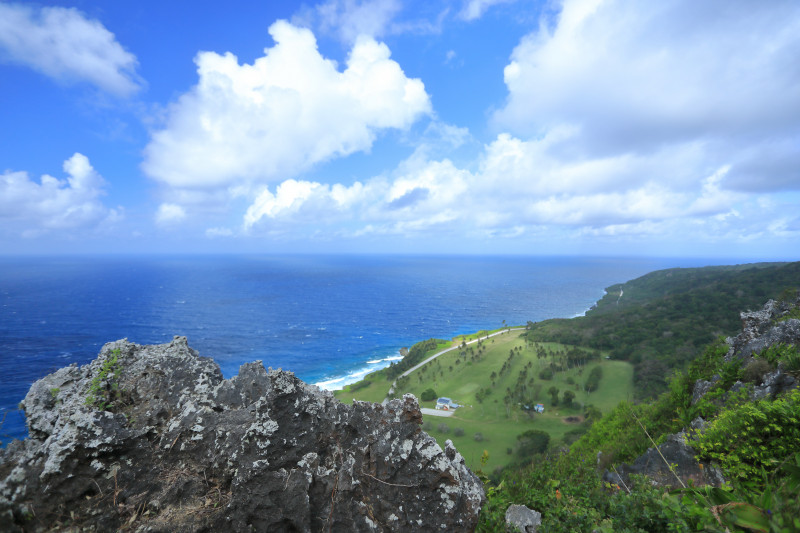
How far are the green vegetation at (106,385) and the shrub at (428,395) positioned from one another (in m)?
55.2

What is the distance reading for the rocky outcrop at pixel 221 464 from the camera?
4.32 metres

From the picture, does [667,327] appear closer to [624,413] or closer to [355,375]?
[624,413]

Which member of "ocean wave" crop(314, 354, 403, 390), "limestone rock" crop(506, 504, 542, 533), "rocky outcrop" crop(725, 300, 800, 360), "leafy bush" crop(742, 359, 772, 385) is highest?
"rocky outcrop" crop(725, 300, 800, 360)

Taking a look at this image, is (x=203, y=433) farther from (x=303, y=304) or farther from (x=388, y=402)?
(x=303, y=304)

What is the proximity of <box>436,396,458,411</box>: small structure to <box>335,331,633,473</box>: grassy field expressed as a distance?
136 centimetres

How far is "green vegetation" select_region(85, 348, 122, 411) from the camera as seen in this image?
5934mm

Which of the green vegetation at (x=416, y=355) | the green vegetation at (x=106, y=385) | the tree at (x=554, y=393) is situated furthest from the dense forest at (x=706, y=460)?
the green vegetation at (x=416, y=355)

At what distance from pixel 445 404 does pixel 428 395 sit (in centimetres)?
470

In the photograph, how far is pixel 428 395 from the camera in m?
58.3

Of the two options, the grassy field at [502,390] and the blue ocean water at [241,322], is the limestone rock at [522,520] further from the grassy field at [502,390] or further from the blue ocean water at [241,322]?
the blue ocean water at [241,322]

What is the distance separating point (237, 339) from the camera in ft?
286

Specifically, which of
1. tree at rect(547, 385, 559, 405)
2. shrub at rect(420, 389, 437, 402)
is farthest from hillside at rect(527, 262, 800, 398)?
shrub at rect(420, 389, 437, 402)

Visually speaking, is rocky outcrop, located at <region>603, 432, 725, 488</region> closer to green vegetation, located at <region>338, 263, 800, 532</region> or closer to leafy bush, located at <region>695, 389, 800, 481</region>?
green vegetation, located at <region>338, 263, 800, 532</region>

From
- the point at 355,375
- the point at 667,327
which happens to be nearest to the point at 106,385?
the point at 355,375
